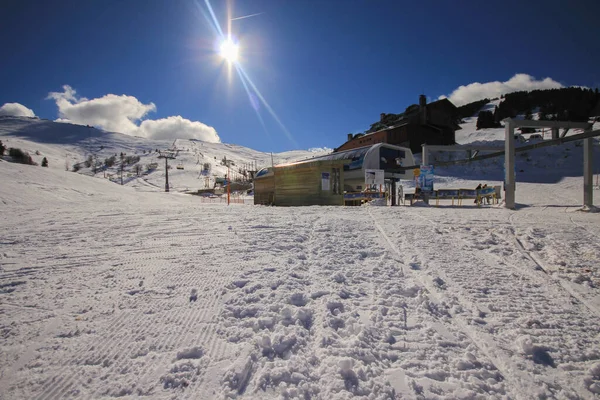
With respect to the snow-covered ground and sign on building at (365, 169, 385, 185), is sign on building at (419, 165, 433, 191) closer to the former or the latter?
sign on building at (365, 169, 385, 185)

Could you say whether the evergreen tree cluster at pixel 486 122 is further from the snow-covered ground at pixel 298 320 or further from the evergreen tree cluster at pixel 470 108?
the snow-covered ground at pixel 298 320

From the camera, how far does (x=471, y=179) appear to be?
2895 centimetres

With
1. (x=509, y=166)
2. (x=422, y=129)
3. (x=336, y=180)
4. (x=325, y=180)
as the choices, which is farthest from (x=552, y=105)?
(x=325, y=180)

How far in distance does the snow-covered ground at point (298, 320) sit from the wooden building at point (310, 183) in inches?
422

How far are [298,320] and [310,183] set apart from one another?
1406cm

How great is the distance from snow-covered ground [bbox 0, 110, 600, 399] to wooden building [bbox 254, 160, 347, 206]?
10721mm

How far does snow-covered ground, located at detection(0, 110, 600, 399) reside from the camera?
5.35 ft

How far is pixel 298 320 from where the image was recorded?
225 cm

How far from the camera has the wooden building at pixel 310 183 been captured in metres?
15.3

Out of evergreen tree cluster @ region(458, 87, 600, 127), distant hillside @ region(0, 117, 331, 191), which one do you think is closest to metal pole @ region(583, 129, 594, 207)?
evergreen tree cluster @ region(458, 87, 600, 127)

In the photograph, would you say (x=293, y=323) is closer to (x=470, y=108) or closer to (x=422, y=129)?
(x=422, y=129)

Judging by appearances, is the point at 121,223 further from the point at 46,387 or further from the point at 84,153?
the point at 84,153

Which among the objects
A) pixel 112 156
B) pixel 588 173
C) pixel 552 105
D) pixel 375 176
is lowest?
pixel 588 173

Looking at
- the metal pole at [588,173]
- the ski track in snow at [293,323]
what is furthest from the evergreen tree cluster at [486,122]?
the ski track in snow at [293,323]
